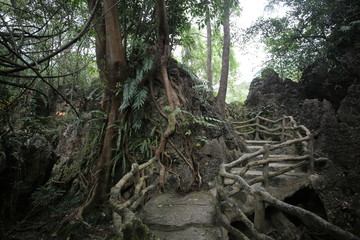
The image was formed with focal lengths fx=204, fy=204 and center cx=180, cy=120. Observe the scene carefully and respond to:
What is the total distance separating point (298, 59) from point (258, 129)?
156 inches

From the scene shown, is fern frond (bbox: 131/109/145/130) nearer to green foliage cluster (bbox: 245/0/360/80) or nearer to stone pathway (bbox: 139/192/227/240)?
stone pathway (bbox: 139/192/227/240)

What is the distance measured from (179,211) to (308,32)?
9.52 m

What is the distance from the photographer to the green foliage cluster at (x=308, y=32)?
805 centimetres

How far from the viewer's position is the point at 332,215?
474 centimetres

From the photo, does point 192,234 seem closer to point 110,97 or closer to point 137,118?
point 137,118

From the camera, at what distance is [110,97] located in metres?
5.73

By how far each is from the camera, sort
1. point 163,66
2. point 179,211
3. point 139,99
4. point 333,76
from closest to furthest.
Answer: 1. point 179,211
2. point 139,99
3. point 163,66
4. point 333,76

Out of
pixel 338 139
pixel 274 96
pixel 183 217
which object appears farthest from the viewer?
pixel 274 96

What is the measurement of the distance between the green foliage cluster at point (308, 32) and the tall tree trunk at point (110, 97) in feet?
24.8

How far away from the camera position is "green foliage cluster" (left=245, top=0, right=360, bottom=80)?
805cm

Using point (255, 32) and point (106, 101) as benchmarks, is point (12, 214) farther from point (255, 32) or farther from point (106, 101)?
point (255, 32)

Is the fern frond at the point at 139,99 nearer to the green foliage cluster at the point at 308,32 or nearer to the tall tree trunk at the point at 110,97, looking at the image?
the tall tree trunk at the point at 110,97

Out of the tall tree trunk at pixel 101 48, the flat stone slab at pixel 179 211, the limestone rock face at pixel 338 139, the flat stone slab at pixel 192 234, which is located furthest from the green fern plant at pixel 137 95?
the limestone rock face at pixel 338 139

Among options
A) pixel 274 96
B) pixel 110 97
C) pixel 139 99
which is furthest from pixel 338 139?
pixel 110 97
